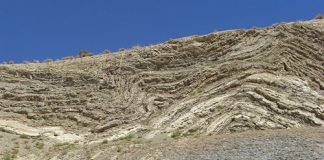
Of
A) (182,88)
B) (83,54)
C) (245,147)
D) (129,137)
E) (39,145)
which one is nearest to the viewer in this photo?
(245,147)

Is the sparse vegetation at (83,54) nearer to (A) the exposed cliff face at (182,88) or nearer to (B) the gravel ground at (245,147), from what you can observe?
(A) the exposed cliff face at (182,88)

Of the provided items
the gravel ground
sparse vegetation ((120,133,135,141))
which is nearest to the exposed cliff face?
sparse vegetation ((120,133,135,141))

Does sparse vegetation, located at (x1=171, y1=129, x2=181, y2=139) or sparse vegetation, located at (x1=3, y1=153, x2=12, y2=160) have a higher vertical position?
sparse vegetation, located at (x1=3, y1=153, x2=12, y2=160)

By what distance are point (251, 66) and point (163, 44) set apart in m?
6.48

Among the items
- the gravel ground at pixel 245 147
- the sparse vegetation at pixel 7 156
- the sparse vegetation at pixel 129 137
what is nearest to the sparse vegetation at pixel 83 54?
the sparse vegetation at pixel 129 137

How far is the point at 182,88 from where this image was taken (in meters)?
33.0

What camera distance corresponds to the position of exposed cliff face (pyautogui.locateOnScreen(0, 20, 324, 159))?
28875 mm

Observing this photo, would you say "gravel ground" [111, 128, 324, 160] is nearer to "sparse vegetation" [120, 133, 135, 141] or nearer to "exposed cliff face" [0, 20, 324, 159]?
"exposed cliff face" [0, 20, 324, 159]

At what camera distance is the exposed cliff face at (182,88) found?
28875 mm

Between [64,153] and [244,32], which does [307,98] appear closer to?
[244,32]

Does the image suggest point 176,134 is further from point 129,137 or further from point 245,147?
point 245,147

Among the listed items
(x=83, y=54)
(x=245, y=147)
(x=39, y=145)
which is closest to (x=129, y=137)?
(x=39, y=145)

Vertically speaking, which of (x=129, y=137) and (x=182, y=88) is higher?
(x=182, y=88)

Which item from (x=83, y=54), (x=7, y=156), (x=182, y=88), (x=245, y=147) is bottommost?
(x=245, y=147)
